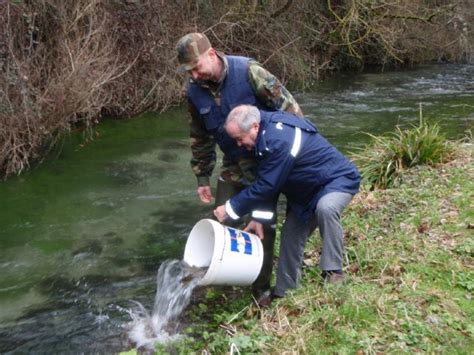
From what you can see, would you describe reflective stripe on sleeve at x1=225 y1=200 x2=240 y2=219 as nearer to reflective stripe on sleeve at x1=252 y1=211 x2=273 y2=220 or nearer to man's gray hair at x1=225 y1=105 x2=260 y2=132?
reflective stripe on sleeve at x1=252 y1=211 x2=273 y2=220

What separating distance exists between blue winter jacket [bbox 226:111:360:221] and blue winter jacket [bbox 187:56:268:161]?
0.35m

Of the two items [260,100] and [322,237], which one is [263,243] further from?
[260,100]

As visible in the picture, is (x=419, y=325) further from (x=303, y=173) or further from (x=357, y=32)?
(x=357, y=32)

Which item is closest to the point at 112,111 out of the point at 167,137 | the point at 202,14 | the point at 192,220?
the point at 167,137

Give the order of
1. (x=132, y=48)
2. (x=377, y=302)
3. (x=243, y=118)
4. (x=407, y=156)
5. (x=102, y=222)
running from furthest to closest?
(x=132, y=48), (x=407, y=156), (x=102, y=222), (x=377, y=302), (x=243, y=118)

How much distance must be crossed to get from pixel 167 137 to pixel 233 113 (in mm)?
7192

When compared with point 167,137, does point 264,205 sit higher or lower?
higher

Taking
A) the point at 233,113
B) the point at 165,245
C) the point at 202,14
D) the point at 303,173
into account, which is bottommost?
the point at 165,245

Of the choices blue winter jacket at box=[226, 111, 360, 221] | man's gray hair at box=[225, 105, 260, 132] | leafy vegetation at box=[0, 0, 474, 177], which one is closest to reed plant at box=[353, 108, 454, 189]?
blue winter jacket at box=[226, 111, 360, 221]

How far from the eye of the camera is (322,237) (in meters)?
4.32

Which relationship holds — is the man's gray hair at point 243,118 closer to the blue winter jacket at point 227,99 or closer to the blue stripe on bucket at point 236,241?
Answer: the blue winter jacket at point 227,99

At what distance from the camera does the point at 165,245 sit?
6.46m

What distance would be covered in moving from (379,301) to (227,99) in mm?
1898

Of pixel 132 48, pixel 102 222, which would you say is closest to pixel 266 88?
pixel 102 222
